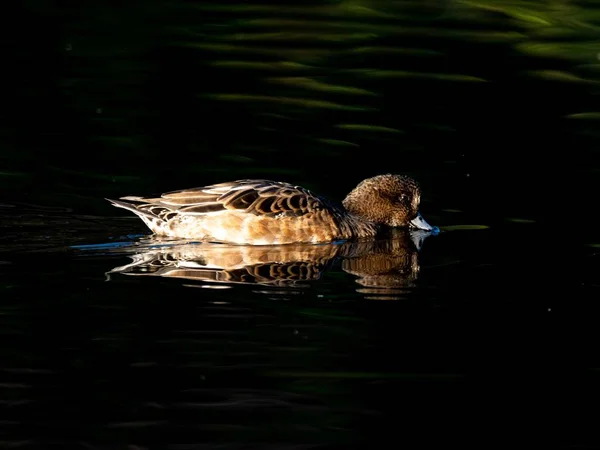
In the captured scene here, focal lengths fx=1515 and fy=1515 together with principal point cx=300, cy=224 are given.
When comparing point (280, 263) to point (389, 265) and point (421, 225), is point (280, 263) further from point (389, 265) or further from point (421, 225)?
point (421, 225)

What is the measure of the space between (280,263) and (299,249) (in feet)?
2.40

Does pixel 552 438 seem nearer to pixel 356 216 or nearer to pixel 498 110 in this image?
pixel 356 216

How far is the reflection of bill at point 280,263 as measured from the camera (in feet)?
35.8

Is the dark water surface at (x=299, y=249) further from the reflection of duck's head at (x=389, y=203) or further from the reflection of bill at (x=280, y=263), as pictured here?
the reflection of duck's head at (x=389, y=203)

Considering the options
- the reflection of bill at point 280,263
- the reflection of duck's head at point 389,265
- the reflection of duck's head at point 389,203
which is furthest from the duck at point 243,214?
the reflection of duck's head at point 389,203

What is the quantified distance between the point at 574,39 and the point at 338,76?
4.84m

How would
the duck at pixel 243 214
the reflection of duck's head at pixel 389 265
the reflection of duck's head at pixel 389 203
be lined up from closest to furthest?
the reflection of duck's head at pixel 389 265
the duck at pixel 243 214
the reflection of duck's head at pixel 389 203

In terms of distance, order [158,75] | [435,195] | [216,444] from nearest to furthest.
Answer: [216,444], [435,195], [158,75]

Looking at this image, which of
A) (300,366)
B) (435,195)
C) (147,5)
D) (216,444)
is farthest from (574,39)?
(216,444)

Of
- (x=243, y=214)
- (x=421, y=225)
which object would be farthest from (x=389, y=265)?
(x=421, y=225)

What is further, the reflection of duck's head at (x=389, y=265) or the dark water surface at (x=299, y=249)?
the reflection of duck's head at (x=389, y=265)

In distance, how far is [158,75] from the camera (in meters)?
19.1

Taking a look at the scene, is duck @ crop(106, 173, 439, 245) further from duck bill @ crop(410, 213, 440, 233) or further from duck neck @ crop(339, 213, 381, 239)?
duck bill @ crop(410, 213, 440, 233)

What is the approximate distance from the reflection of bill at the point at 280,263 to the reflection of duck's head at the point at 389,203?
0.67m
